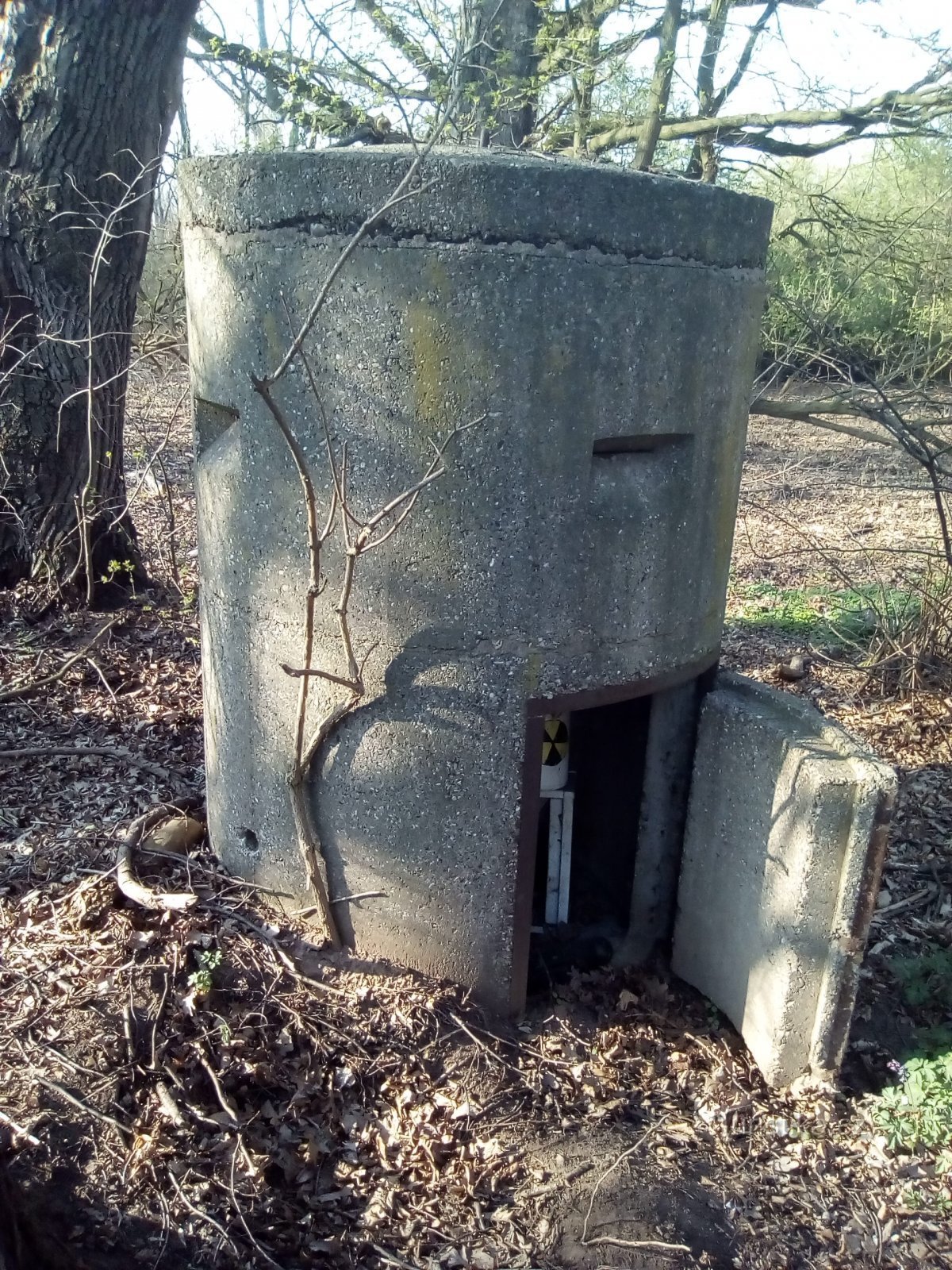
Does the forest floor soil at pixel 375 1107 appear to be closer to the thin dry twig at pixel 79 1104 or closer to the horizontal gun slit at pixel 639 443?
the thin dry twig at pixel 79 1104

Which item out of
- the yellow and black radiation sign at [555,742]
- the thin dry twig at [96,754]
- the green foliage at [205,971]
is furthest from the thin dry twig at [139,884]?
the yellow and black radiation sign at [555,742]

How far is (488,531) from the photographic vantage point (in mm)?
2871

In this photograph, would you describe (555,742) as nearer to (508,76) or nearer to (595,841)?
(595,841)

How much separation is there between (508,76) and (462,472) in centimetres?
573

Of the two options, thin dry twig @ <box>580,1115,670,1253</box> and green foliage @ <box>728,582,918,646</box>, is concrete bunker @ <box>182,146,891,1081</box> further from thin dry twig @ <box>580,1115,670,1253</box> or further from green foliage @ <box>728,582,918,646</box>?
A: green foliage @ <box>728,582,918,646</box>

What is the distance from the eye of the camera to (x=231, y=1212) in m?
2.62

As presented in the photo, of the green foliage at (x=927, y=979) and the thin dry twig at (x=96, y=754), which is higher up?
the thin dry twig at (x=96, y=754)

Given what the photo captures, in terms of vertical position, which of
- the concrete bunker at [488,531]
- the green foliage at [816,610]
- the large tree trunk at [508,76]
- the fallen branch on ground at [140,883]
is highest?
the large tree trunk at [508,76]

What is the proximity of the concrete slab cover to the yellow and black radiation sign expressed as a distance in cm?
55

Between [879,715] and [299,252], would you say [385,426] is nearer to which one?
[299,252]

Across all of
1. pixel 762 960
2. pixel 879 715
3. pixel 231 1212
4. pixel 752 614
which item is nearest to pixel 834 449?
pixel 752 614

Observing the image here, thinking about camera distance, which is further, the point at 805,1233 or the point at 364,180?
the point at 805,1233

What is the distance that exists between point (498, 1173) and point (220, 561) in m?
2.09

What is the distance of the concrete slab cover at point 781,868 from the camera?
3088mm
